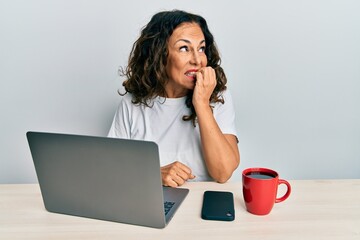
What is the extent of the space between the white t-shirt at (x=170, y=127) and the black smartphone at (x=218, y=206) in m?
0.42

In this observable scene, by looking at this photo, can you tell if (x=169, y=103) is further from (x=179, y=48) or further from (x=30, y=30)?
(x=30, y=30)

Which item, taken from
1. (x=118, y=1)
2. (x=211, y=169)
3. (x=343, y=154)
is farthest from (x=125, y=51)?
(x=343, y=154)

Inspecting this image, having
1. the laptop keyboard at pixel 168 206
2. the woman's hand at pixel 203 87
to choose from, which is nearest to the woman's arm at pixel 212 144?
the woman's hand at pixel 203 87

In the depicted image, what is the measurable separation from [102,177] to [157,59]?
29.7 inches

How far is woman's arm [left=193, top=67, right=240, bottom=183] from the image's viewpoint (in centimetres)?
114

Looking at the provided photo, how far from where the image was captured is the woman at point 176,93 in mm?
1341

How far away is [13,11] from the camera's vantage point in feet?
5.38

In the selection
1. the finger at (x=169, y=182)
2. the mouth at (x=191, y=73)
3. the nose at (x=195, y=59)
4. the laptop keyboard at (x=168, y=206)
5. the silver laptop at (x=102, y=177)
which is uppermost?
the nose at (x=195, y=59)

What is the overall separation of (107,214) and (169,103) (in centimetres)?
72

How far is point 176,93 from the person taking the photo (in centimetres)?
147

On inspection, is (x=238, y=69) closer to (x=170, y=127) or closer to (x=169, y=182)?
(x=170, y=127)

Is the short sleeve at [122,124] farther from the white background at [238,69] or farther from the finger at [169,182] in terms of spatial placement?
the finger at [169,182]

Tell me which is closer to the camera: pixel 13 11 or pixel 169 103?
pixel 169 103

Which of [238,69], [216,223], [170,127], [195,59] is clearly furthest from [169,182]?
[238,69]
